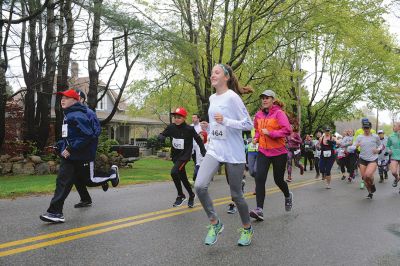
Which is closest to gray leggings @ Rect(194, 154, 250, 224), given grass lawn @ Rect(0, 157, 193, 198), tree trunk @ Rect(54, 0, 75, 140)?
grass lawn @ Rect(0, 157, 193, 198)

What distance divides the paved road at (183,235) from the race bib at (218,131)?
1.27m

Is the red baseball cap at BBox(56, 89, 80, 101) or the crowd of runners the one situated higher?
the red baseball cap at BBox(56, 89, 80, 101)

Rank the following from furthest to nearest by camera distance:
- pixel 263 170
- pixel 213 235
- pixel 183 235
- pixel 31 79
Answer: pixel 31 79, pixel 263 170, pixel 183 235, pixel 213 235

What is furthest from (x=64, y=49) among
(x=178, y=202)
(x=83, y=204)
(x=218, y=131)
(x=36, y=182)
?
(x=218, y=131)

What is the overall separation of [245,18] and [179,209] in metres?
12.0

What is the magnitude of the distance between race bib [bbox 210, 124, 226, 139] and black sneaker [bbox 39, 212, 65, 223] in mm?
2598

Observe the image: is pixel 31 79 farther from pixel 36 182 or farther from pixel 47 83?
pixel 36 182

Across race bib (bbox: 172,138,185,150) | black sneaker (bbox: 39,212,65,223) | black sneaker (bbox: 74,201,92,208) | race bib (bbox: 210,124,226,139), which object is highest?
race bib (bbox: 210,124,226,139)

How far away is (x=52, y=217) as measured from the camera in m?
6.07

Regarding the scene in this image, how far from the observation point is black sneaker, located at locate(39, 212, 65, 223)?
19.7 feet

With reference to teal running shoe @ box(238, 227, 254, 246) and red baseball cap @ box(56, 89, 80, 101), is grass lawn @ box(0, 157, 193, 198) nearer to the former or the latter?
red baseball cap @ box(56, 89, 80, 101)

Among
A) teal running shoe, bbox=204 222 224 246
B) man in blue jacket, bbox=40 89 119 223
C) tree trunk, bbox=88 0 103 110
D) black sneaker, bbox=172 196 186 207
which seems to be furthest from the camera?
tree trunk, bbox=88 0 103 110

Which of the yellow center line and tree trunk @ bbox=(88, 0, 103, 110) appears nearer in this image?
the yellow center line

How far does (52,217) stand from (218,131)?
8.95 ft
